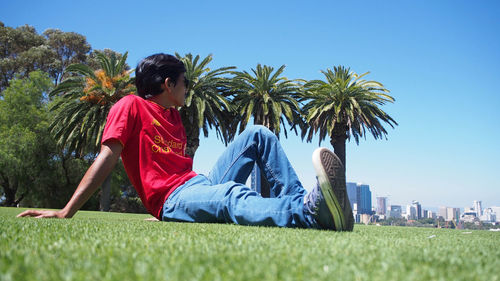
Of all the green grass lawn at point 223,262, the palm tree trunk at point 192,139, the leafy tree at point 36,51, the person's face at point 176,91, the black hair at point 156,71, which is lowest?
the green grass lawn at point 223,262

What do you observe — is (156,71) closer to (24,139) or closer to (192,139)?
(192,139)

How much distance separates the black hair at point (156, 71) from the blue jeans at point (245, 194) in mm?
847

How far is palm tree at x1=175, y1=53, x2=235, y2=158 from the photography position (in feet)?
62.9

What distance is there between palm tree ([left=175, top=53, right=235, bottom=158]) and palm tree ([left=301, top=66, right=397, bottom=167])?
4.96 m

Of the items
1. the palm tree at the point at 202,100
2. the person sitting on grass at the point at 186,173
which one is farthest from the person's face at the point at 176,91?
the palm tree at the point at 202,100

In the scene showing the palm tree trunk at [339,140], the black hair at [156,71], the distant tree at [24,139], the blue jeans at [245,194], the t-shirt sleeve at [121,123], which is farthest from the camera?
the distant tree at [24,139]

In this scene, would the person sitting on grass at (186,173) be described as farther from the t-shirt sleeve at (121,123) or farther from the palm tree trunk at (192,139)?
the palm tree trunk at (192,139)

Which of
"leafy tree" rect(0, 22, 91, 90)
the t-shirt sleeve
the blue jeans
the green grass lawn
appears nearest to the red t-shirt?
the t-shirt sleeve

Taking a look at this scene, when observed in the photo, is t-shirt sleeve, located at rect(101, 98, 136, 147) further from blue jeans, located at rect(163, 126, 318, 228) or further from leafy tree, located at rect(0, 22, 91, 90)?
leafy tree, located at rect(0, 22, 91, 90)

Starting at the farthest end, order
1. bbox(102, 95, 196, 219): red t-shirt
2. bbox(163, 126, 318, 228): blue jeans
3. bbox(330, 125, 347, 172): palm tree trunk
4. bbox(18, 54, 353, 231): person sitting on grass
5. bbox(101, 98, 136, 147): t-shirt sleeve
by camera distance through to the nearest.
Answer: bbox(330, 125, 347, 172): palm tree trunk, bbox(102, 95, 196, 219): red t-shirt, bbox(101, 98, 136, 147): t-shirt sleeve, bbox(163, 126, 318, 228): blue jeans, bbox(18, 54, 353, 231): person sitting on grass

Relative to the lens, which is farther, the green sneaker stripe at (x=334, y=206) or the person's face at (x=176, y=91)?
the person's face at (x=176, y=91)

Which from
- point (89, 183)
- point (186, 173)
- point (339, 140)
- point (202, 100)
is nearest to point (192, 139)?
point (202, 100)

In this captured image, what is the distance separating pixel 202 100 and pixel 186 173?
16.4 m

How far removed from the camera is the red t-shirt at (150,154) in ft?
9.15
